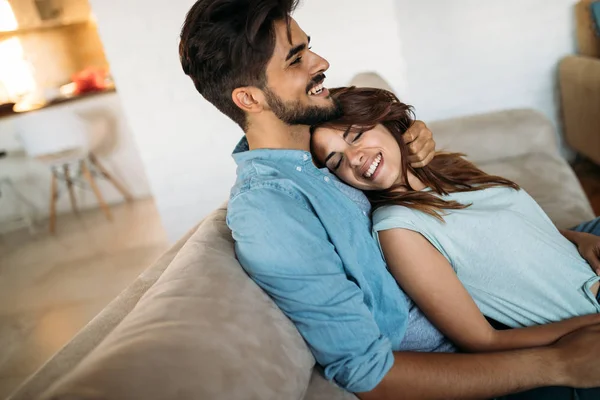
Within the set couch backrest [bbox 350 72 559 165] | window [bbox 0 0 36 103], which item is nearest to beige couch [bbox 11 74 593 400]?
couch backrest [bbox 350 72 559 165]

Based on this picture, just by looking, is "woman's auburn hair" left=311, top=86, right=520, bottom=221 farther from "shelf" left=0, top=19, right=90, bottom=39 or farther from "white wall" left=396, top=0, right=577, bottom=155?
"shelf" left=0, top=19, right=90, bottom=39

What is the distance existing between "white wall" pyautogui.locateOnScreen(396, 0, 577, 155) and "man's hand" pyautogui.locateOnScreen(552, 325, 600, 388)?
2056mm

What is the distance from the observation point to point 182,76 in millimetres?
2508

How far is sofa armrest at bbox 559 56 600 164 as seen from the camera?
2514mm

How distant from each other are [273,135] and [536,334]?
69 centimetres

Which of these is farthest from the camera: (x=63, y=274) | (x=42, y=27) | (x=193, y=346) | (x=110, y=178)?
(x=42, y=27)

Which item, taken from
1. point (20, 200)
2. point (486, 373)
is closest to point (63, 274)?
point (20, 200)

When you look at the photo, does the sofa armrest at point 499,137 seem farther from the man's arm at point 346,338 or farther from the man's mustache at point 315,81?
the man's arm at point 346,338

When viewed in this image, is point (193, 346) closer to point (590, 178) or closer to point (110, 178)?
point (590, 178)

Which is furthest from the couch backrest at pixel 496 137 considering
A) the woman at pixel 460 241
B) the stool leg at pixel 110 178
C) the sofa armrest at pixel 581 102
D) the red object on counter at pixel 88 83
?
the red object on counter at pixel 88 83

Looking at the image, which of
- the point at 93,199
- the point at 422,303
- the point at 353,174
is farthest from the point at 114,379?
the point at 93,199

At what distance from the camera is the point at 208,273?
32.4 inches

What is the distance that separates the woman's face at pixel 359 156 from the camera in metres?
1.12

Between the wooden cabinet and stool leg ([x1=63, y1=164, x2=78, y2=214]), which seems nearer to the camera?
stool leg ([x1=63, y1=164, x2=78, y2=214])
